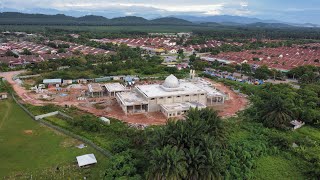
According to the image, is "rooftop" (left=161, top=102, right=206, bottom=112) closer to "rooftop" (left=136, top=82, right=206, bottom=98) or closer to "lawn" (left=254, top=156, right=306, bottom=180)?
"rooftop" (left=136, top=82, right=206, bottom=98)

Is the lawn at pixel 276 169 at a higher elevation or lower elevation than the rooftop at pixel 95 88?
lower

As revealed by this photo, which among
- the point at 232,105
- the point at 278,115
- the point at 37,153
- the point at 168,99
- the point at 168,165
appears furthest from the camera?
the point at 232,105

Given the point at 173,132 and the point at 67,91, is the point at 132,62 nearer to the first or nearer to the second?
the point at 67,91

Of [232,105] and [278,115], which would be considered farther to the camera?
[232,105]

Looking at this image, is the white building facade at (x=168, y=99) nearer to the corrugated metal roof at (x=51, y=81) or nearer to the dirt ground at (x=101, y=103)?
the dirt ground at (x=101, y=103)

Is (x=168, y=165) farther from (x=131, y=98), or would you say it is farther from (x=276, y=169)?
(x=131, y=98)

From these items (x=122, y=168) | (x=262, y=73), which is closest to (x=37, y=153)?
(x=122, y=168)

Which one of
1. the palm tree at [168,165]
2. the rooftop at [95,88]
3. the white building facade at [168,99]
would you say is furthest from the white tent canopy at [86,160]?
the rooftop at [95,88]

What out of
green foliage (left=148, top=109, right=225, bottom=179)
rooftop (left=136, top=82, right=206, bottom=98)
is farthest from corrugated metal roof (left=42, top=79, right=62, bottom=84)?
green foliage (left=148, top=109, right=225, bottom=179)
